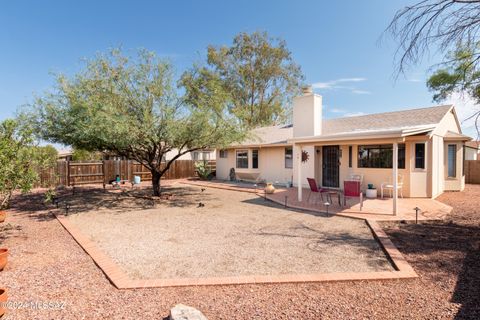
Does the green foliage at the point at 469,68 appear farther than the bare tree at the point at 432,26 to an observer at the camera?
Yes

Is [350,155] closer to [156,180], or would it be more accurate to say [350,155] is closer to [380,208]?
[380,208]

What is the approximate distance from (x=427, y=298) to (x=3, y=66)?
16.0m

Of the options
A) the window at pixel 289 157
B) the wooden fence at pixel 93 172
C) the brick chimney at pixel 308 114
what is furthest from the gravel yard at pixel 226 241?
the wooden fence at pixel 93 172

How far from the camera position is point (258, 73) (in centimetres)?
2978

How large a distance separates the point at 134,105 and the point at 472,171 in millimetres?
20940

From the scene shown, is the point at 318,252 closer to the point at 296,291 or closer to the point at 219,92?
the point at 296,291

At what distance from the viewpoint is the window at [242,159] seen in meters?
18.1

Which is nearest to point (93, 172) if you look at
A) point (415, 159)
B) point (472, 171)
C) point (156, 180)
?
A: point (156, 180)

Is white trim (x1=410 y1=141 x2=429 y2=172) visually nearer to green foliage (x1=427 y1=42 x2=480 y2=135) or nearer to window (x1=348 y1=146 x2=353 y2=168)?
window (x1=348 y1=146 x2=353 y2=168)

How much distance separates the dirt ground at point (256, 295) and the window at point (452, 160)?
10.2m

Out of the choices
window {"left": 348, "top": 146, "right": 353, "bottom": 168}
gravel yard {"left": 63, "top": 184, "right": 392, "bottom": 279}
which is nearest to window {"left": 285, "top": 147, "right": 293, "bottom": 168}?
window {"left": 348, "top": 146, "right": 353, "bottom": 168}

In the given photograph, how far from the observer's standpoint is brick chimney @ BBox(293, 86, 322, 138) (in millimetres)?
13945

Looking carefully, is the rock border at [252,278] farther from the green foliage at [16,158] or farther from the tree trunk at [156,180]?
the tree trunk at [156,180]

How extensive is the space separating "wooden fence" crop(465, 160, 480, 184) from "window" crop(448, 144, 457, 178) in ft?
17.9
